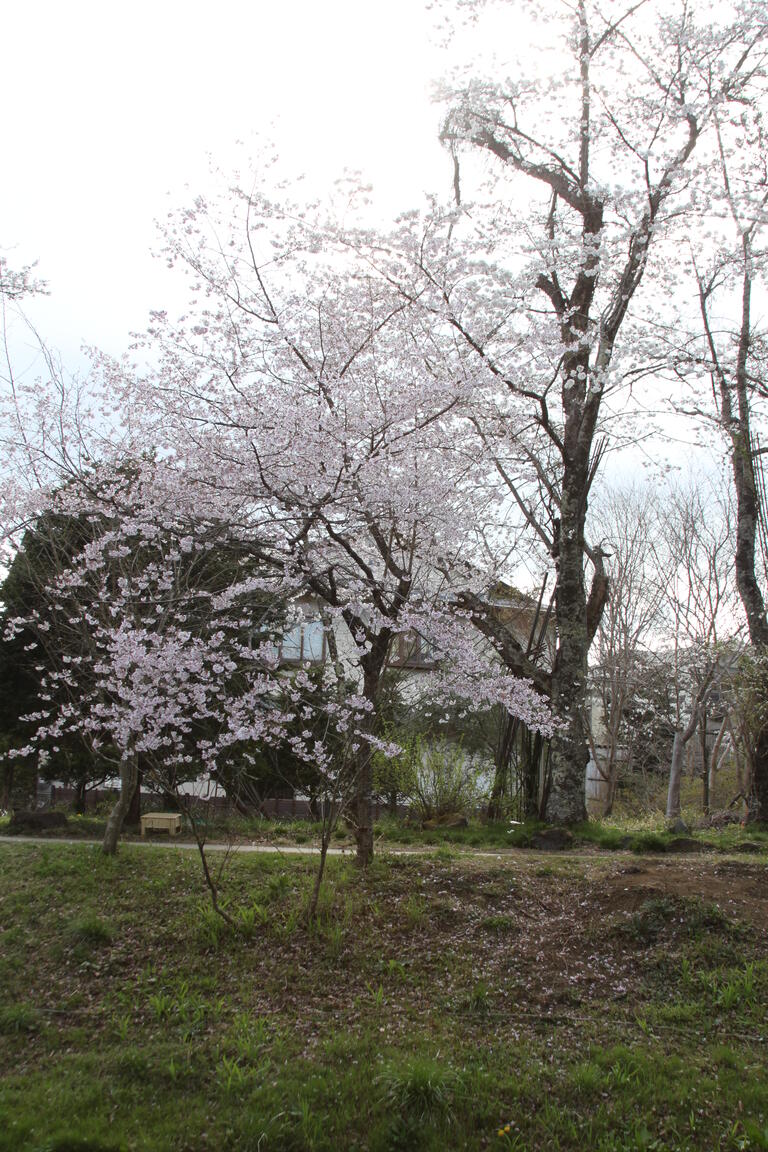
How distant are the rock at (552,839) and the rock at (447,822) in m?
1.47

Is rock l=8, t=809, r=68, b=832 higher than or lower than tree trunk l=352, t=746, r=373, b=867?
lower

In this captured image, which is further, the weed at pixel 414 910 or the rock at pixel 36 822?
the rock at pixel 36 822

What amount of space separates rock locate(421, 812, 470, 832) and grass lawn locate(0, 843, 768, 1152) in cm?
311

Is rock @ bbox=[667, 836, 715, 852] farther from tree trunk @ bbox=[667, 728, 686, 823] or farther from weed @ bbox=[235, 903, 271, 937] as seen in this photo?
tree trunk @ bbox=[667, 728, 686, 823]

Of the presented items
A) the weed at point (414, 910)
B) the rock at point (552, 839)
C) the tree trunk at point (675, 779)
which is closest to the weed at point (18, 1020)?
the weed at point (414, 910)

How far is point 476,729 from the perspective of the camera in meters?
15.6

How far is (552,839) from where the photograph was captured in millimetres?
8461

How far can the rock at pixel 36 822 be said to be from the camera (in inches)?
342

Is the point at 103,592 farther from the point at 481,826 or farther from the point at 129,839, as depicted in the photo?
the point at 481,826

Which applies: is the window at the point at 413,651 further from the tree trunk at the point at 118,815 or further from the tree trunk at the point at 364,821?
the tree trunk at the point at 118,815

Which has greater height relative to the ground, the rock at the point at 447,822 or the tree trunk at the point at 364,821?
the tree trunk at the point at 364,821

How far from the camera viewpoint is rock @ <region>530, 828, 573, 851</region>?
840 centimetres

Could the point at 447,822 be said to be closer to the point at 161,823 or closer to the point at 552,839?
the point at 552,839

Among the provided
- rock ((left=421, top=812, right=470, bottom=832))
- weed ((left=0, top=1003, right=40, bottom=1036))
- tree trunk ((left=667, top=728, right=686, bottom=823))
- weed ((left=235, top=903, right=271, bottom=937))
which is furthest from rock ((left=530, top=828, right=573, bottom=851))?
tree trunk ((left=667, top=728, right=686, bottom=823))
